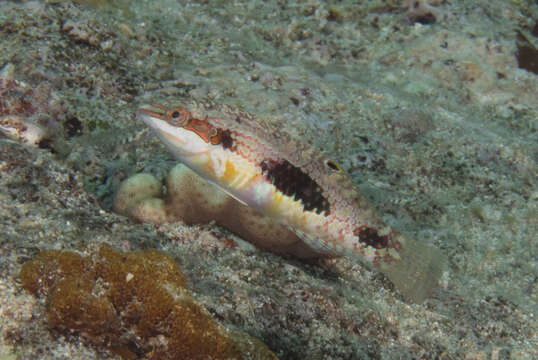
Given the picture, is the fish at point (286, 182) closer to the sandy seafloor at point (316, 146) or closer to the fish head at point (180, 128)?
the fish head at point (180, 128)

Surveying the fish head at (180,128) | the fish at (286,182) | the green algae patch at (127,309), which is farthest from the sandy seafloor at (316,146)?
the fish head at (180,128)

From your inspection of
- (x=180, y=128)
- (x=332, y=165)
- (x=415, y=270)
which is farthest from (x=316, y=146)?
(x=180, y=128)

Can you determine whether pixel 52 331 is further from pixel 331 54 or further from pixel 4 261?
pixel 331 54

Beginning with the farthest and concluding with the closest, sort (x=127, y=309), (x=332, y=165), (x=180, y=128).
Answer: (x=332, y=165), (x=180, y=128), (x=127, y=309)

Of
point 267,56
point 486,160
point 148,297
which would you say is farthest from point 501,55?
point 148,297

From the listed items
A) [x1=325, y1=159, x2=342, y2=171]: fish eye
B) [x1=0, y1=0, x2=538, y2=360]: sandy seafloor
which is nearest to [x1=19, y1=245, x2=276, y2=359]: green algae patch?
[x1=0, y1=0, x2=538, y2=360]: sandy seafloor

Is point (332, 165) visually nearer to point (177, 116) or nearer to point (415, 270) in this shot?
point (415, 270)
